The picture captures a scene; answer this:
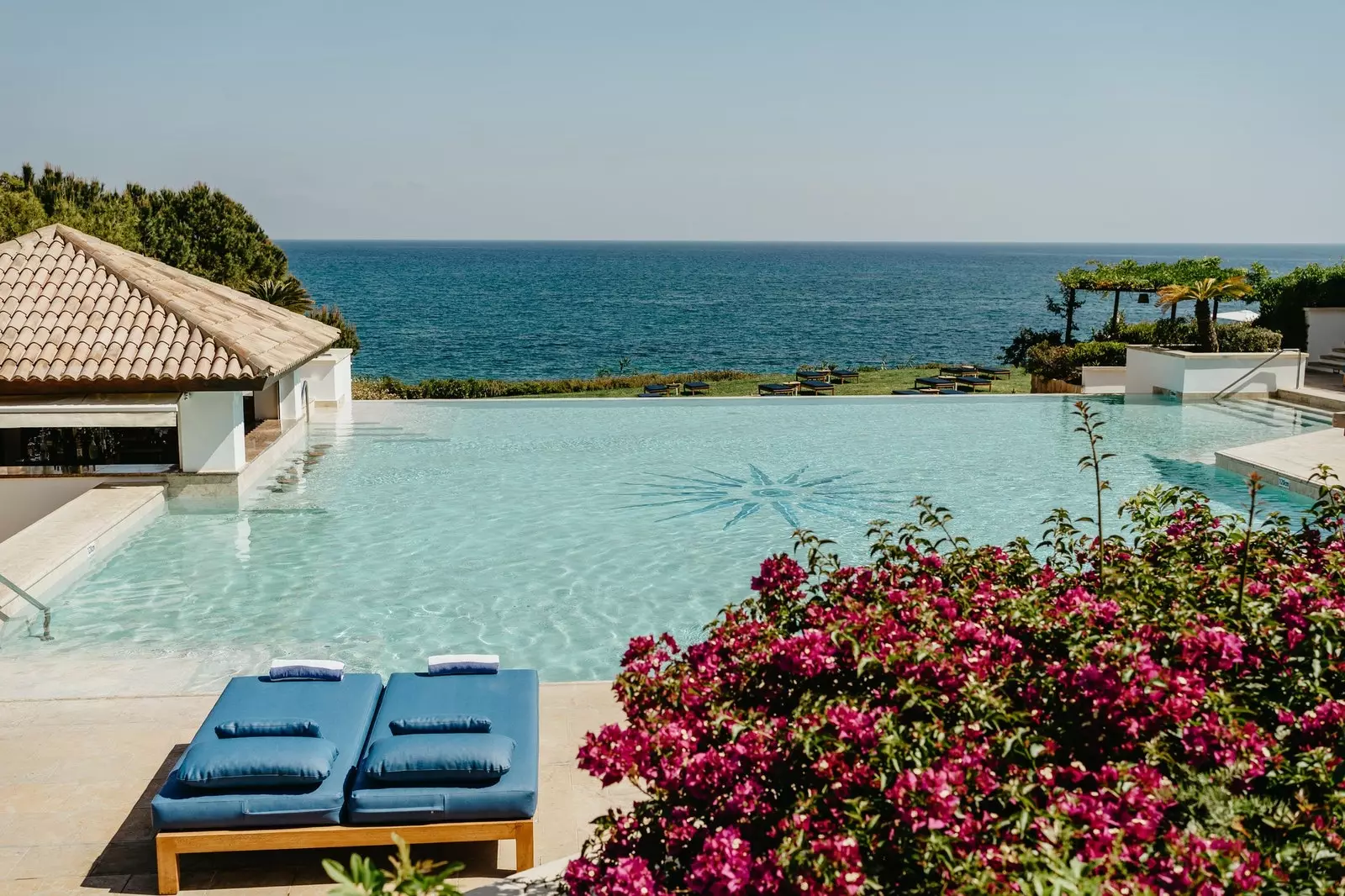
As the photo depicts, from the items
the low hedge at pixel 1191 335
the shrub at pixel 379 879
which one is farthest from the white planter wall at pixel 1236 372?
the shrub at pixel 379 879

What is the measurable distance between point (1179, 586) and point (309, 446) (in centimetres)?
1674

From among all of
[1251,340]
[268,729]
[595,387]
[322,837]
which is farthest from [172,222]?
[322,837]

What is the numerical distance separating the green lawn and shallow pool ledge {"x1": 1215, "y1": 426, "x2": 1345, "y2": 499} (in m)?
11.5

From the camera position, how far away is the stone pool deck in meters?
5.88

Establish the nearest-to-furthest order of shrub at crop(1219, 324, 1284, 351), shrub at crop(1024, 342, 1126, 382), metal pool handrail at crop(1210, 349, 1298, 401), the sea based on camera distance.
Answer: metal pool handrail at crop(1210, 349, 1298, 401), shrub at crop(1219, 324, 1284, 351), shrub at crop(1024, 342, 1126, 382), the sea

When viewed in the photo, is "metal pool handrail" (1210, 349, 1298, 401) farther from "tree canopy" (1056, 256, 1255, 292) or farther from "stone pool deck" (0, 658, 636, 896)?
"stone pool deck" (0, 658, 636, 896)

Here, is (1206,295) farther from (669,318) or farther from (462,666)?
(669,318)

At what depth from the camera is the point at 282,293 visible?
24.4 m

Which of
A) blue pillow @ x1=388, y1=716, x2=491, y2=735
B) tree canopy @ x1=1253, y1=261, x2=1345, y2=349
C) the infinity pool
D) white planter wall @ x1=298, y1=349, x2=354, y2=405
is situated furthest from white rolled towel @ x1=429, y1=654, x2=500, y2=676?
tree canopy @ x1=1253, y1=261, x2=1345, y2=349

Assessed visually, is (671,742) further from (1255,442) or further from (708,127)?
(708,127)

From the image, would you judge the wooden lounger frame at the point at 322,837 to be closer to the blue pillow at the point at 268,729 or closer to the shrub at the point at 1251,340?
the blue pillow at the point at 268,729

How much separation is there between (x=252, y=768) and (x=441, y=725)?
1.03 metres

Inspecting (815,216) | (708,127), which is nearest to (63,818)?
(708,127)

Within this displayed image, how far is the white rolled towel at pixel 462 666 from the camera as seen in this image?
24.1ft
